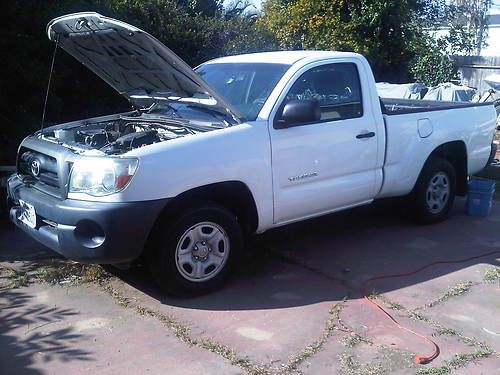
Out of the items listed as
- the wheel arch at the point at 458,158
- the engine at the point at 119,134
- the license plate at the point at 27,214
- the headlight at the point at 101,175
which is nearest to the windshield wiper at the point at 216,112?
the engine at the point at 119,134

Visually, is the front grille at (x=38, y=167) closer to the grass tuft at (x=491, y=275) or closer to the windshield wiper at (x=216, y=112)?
the windshield wiper at (x=216, y=112)

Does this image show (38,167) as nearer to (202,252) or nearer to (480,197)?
(202,252)

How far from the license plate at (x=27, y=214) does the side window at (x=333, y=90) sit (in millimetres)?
2350

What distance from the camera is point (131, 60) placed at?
5.12 metres

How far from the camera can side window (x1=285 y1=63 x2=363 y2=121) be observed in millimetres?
5285

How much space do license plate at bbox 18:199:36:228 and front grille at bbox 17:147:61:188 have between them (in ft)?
0.74

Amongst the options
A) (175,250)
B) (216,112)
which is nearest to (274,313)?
(175,250)

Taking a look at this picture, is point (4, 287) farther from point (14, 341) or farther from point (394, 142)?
point (394, 142)

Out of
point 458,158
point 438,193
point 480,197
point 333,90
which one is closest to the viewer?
point 333,90

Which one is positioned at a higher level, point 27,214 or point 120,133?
point 120,133

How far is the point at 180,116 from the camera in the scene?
17.2ft

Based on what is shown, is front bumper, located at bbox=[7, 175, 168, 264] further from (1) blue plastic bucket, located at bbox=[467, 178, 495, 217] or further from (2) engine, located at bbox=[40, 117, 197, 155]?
(1) blue plastic bucket, located at bbox=[467, 178, 495, 217]

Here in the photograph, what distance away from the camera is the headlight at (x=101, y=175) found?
416 centimetres

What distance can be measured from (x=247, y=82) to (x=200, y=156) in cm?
126
